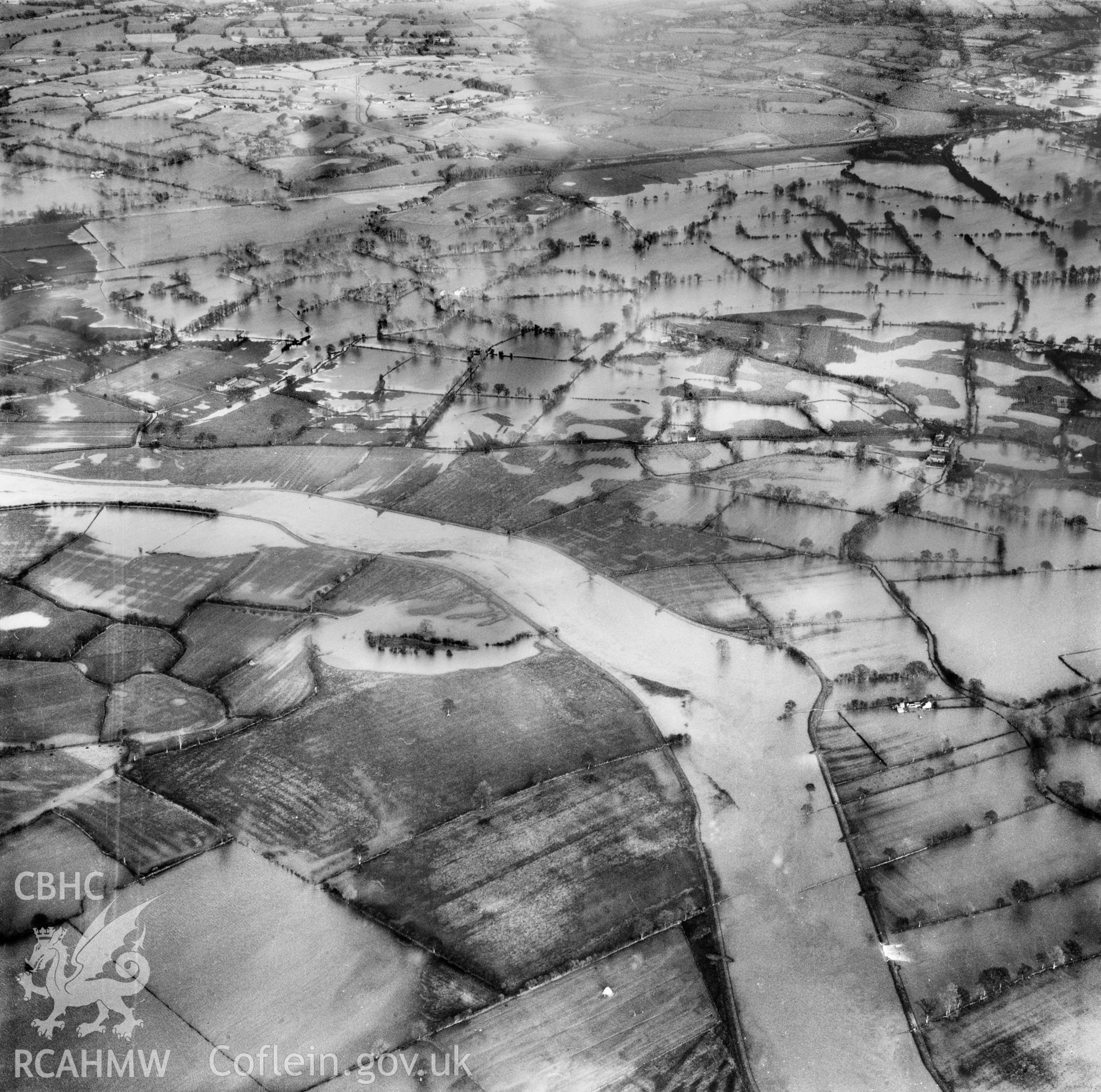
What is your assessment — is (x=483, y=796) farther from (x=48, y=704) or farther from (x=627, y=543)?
(x=627, y=543)

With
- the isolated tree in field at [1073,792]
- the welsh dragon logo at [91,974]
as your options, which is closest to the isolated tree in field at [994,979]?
the isolated tree in field at [1073,792]

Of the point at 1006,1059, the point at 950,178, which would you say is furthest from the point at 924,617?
the point at 950,178

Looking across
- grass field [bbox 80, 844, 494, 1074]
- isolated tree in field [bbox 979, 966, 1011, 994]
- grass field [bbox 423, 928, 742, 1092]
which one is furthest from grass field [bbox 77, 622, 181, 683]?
isolated tree in field [bbox 979, 966, 1011, 994]

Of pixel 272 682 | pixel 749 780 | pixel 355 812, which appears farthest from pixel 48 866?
pixel 749 780

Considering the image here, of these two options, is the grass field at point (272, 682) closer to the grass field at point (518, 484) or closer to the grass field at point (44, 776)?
the grass field at point (44, 776)

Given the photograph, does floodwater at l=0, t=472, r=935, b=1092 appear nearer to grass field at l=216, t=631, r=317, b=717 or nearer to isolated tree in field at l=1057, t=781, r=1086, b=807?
isolated tree in field at l=1057, t=781, r=1086, b=807
